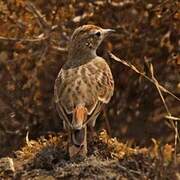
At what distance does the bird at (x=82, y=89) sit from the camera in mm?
6156

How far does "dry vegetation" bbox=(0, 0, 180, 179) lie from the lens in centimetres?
899

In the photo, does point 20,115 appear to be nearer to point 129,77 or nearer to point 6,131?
point 6,131

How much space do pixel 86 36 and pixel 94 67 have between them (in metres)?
0.74

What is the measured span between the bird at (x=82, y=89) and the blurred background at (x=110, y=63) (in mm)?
1069

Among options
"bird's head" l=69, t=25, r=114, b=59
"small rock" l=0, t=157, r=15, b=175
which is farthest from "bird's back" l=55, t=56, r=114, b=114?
"small rock" l=0, t=157, r=15, b=175

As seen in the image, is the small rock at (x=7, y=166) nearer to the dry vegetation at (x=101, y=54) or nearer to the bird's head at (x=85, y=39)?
the bird's head at (x=85, y=39)

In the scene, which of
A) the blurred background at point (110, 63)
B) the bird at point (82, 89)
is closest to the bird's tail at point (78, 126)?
the bird at point (82, 89)

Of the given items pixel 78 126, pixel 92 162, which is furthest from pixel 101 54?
pixel 92 162

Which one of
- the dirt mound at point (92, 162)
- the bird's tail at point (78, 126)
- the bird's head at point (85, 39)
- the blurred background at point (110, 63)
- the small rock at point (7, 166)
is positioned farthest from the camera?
the blurred background at point (110, 63)

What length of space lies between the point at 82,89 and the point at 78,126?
610 millimetres

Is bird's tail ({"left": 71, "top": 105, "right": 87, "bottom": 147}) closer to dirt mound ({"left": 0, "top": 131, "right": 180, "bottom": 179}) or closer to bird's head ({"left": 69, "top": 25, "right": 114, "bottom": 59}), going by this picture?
dirt mound ({"left": 0, "top": 131, "right": 180, "bottom": 179})

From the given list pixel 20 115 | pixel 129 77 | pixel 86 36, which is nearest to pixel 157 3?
pixel 129 77

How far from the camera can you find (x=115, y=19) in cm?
963

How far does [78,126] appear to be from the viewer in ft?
20.1
